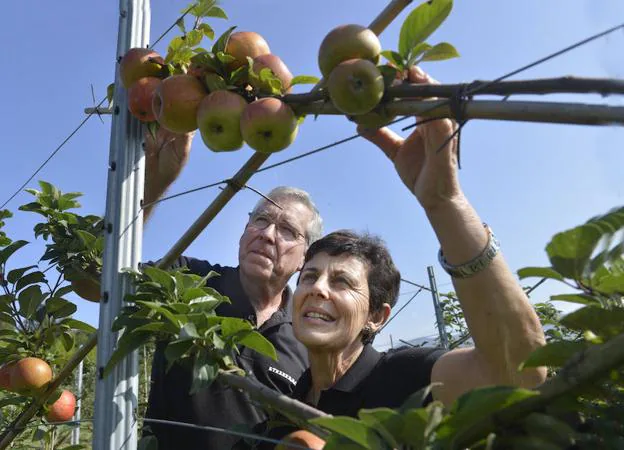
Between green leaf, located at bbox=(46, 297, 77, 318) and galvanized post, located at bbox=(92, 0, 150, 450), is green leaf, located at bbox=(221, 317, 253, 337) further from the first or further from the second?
green leaf, located at bbox=(46, 297, 77, 318)

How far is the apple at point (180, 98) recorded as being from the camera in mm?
941

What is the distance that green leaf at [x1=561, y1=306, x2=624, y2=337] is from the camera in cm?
56

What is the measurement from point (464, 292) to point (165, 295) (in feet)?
1.63

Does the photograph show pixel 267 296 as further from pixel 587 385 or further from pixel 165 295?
pixel 587 385

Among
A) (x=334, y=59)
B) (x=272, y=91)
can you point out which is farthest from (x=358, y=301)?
(x=334, y=59)

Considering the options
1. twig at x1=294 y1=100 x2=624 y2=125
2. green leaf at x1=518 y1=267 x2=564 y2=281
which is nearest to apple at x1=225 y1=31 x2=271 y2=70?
twig at x1=294 y1=100 x2=624 y2=125

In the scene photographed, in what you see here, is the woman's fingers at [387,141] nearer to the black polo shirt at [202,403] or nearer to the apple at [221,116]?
the apple at [221,116]

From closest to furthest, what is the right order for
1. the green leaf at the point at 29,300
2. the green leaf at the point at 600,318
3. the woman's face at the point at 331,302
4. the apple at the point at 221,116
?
the green leaf at the point at 600,318 → the apple at the point at 221,116 → the woman's face at the point at 331,302 → the green leaf at the point at 29,300

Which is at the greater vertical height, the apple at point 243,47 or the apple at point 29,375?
the apple at point 243,47

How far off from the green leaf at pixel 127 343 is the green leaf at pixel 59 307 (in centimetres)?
80

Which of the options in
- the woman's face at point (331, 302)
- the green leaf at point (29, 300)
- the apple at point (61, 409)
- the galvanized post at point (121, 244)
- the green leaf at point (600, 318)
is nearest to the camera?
the green leaf at point (600, 318)

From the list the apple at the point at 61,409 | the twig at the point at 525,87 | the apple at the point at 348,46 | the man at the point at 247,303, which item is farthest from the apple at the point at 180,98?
the apple at the point at 61,409

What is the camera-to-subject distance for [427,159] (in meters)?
0.93

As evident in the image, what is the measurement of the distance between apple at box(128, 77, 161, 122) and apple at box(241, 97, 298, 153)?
0.93 ft
